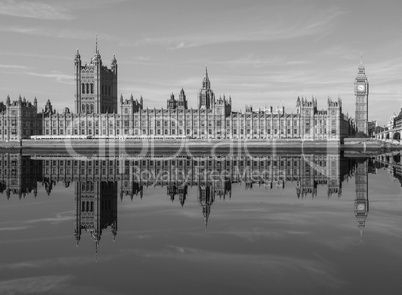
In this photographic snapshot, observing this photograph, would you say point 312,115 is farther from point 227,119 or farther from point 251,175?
point 251,175

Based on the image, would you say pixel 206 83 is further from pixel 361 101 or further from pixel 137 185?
pixel 137 185

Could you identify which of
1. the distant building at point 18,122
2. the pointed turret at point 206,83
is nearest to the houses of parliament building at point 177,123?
the distant building at point 18,122

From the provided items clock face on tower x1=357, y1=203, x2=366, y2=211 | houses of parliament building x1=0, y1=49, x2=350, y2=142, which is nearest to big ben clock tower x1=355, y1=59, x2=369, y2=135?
houses of parliament building x1=0, y1=49, x2=350, y2=142

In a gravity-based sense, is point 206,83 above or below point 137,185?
above

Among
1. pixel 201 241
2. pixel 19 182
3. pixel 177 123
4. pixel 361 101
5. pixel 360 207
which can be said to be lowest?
pixel 201 241

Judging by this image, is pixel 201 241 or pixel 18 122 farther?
pixel 18 122

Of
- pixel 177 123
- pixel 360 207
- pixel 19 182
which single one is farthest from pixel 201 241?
pixel 177 123

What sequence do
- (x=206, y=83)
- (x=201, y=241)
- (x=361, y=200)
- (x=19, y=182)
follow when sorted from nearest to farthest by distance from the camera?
1. (x=201, y=241)
2. (x=361, y=200)
3. (x=19, y=182)
4. (x=206, y=83)

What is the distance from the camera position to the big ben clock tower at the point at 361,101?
170 metres

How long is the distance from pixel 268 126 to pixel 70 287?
121m

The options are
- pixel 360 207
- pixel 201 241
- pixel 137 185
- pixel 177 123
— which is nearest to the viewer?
pixel 201 241

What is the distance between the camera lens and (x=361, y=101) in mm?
172750

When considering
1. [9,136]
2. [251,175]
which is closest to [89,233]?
[251,175]

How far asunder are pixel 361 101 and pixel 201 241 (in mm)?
164182
